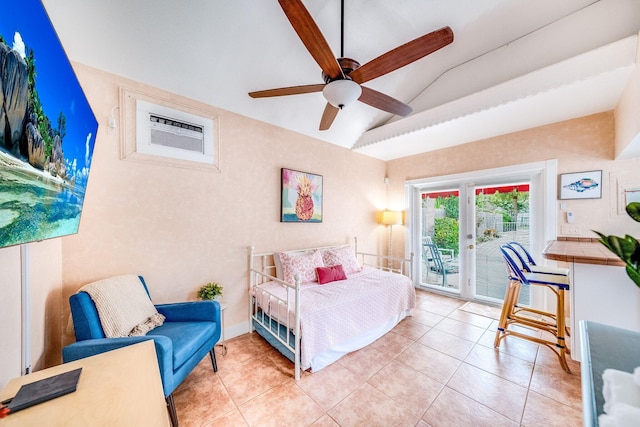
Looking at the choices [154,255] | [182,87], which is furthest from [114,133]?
[154,255]

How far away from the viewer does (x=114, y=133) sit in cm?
194

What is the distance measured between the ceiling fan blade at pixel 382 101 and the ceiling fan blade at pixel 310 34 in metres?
0.36

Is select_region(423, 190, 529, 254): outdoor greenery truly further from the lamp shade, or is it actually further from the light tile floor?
the light tile floor

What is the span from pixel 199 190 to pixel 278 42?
1.62 m

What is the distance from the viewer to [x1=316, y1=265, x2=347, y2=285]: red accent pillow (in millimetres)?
2783

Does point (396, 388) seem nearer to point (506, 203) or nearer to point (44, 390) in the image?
point (44, 390)

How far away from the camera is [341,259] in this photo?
127 inches

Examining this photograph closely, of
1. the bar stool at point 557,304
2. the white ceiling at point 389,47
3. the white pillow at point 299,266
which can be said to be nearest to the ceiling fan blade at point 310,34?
the white ceiling at point 389,47

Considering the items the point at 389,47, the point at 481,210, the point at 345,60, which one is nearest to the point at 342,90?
the point at 345,60

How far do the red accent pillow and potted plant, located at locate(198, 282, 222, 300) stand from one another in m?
1.12

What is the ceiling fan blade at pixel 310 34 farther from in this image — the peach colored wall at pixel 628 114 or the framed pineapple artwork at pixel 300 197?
the peach colored wall at pixel 628 114

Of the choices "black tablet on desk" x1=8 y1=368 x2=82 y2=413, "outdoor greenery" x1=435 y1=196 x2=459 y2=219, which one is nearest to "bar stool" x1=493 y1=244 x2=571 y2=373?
"outdoor greenery" x1=435 y1=196 x2=459 y2=219

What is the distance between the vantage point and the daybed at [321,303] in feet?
6.49

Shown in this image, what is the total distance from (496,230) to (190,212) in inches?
162
